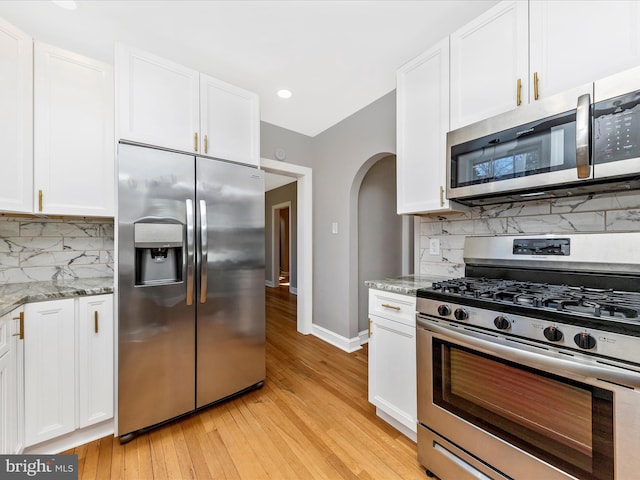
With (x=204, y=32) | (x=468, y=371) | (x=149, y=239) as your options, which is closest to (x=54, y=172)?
(x=149, y=239)

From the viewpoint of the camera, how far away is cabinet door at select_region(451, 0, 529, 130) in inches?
55.4

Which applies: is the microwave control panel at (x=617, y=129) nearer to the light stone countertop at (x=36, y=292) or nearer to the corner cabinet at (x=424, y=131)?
the corner cabinet at (x=424, y=131)

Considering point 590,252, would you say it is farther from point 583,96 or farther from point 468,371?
point 468,371

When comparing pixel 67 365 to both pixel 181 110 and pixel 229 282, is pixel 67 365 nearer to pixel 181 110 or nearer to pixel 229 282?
pixel 229 282

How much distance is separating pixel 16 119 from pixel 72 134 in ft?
0.81

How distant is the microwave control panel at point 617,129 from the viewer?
106 cm

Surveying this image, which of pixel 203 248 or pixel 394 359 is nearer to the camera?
pixel 394 359

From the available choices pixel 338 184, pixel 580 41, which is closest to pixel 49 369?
pixel 338 184

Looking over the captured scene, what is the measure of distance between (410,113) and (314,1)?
0.91m

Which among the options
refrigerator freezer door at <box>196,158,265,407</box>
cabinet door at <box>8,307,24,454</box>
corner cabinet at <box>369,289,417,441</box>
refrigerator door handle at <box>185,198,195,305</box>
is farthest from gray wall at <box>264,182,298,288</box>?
A: cabinet door at <box>8,307,24,454</box>

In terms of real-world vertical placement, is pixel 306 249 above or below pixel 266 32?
below

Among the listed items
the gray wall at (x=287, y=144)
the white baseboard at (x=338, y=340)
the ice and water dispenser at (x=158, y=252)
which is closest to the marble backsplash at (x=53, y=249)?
the ice and water dispenser at (x=158, y=252)

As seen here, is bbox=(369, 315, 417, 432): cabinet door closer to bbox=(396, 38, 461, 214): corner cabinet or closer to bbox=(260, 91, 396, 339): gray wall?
bbox=(396, 38, 461, 214): corner cabinet

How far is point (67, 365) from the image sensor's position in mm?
1571
